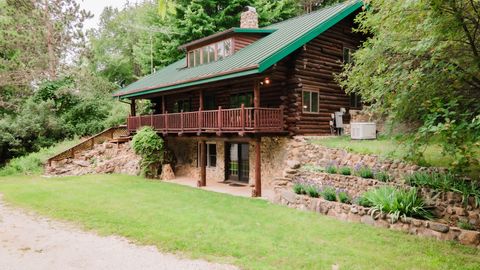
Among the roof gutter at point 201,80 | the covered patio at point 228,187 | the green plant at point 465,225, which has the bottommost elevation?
the covered patio at point 228,187

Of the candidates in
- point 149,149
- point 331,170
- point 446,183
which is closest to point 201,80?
point 149,149

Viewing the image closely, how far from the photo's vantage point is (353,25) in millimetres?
16703

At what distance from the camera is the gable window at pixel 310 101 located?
14553 millimetres

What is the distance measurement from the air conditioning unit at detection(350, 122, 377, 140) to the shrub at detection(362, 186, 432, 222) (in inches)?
197

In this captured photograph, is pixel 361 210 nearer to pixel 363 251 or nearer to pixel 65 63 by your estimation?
pixel 363 251

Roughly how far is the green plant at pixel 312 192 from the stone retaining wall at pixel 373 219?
211 mm

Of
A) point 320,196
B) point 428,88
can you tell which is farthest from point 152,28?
point 428,88

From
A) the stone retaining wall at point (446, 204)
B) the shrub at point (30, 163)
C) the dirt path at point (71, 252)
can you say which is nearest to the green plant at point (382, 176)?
the stone retaining wall at point (446, 204)

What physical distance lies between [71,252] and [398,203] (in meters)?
7.69

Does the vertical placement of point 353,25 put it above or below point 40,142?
above

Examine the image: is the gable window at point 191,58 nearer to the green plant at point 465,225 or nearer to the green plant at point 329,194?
the green plant at point 329,194

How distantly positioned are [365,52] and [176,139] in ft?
48.7

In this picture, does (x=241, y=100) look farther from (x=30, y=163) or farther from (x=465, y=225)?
(x=30, y=163)

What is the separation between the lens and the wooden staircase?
20741 mm
